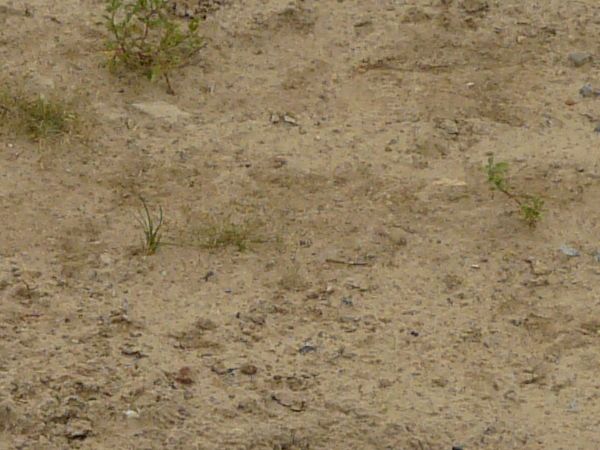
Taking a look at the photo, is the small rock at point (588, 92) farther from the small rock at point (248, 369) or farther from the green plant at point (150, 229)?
the small rock at point (248, 369)

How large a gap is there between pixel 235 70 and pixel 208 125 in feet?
1.25

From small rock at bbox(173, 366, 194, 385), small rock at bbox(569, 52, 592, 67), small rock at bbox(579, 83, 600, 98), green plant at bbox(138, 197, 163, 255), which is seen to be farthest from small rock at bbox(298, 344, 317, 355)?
small rock at bbox(569, 52, 592, 67)

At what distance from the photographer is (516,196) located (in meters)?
4.16

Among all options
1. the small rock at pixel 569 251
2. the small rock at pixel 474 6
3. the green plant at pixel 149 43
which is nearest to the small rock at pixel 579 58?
the small rock at pixel 474 6

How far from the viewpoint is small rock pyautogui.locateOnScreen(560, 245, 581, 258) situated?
3932 mm

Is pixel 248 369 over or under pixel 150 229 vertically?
under

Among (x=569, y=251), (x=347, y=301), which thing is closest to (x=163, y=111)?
(x=347, y=301)

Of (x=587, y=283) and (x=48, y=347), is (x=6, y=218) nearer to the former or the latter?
(x=48, y=347)

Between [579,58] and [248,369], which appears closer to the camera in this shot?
[248,369]

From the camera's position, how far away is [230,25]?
500cm

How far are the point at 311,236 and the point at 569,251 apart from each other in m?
0.77

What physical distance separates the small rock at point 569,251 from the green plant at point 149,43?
1525 mm

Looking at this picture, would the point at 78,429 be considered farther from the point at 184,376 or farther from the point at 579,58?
the point at 579,58

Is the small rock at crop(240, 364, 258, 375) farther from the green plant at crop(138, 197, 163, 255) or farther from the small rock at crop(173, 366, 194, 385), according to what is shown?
the green plant at crop(138, 197, 163, 255)
